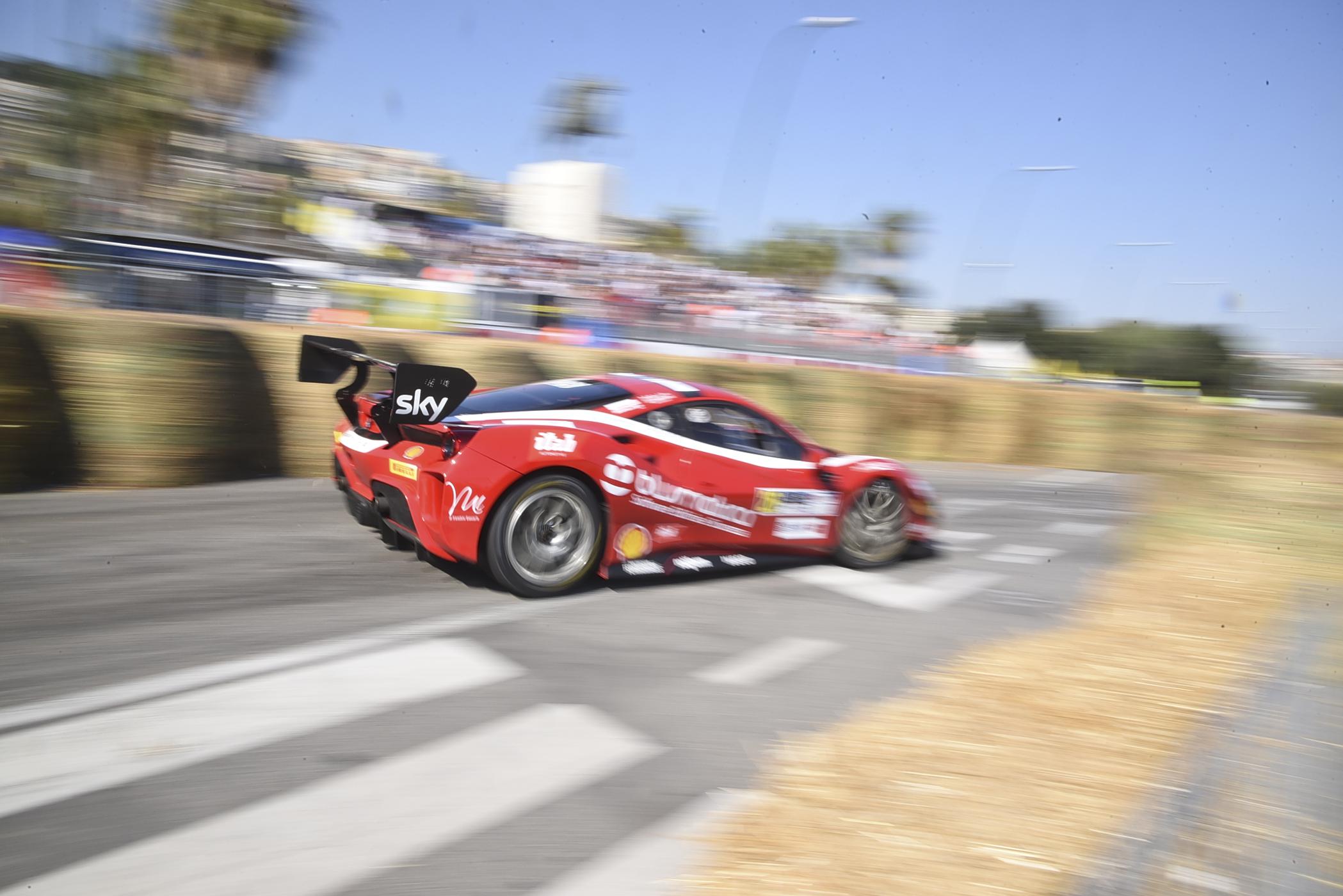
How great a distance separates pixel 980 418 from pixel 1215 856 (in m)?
13.5

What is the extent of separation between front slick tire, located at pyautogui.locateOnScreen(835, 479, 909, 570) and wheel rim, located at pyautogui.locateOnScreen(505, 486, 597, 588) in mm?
1915

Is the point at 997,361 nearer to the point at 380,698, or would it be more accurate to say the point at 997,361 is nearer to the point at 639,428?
the point at 639,428

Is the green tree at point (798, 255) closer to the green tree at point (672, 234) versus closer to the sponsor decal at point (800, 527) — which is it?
the green tree at point (672, 234)

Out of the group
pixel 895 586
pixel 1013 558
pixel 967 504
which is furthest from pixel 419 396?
pixel 967 504

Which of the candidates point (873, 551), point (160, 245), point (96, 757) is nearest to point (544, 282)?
point (160, 245)

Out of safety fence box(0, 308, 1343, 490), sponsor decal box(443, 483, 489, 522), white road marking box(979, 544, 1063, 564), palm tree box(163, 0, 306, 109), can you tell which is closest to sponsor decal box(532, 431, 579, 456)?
sponsor decal box(443, 483, 489, 522)

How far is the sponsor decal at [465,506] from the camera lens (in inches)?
192

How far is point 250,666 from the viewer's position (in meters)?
3.93

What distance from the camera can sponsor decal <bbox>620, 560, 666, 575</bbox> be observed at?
5469 millimetres

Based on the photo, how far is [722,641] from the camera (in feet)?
15.6

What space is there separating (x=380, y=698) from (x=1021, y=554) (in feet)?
18.3

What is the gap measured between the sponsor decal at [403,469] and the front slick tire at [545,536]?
0.46 m

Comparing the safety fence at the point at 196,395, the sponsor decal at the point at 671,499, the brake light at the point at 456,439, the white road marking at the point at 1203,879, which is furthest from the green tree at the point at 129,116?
the white road marking at the point at 1203,879

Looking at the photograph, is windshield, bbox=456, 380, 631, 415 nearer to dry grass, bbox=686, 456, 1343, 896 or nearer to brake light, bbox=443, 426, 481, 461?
brake light, bbox=443, 426, 481, 461
